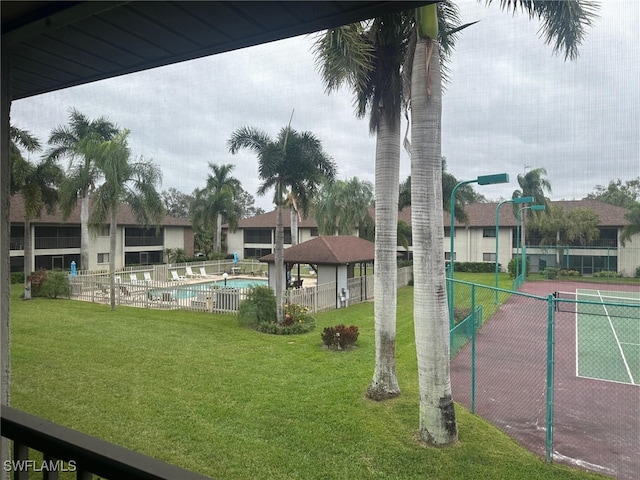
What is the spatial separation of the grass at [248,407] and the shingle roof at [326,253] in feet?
8.44

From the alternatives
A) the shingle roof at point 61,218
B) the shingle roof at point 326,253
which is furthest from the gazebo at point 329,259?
the shingle roof at point 61,218

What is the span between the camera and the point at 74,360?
12.8 feet

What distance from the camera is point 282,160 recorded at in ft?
19.6

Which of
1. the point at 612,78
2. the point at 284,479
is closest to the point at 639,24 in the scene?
the point at 612,78

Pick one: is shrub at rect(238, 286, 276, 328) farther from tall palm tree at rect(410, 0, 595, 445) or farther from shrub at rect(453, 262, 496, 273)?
shrub at rect(453, 262, 496, 273)

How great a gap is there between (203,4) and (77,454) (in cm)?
77

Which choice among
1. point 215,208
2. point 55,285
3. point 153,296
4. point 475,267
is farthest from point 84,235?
point 475,267

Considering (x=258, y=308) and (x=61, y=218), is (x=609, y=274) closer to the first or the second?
(x=258, y=308)

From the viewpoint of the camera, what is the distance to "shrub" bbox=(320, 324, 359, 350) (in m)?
4.41

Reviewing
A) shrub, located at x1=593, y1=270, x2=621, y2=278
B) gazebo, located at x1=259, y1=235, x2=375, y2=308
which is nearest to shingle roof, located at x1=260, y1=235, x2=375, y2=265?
gazebo, located at x1=259, y1=235, x2=375, y2=308

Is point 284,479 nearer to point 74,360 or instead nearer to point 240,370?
point 240,370

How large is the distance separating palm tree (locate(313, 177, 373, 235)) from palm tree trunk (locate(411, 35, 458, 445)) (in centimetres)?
866

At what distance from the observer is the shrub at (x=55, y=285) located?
26.7 ft

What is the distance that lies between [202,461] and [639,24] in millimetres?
2524
